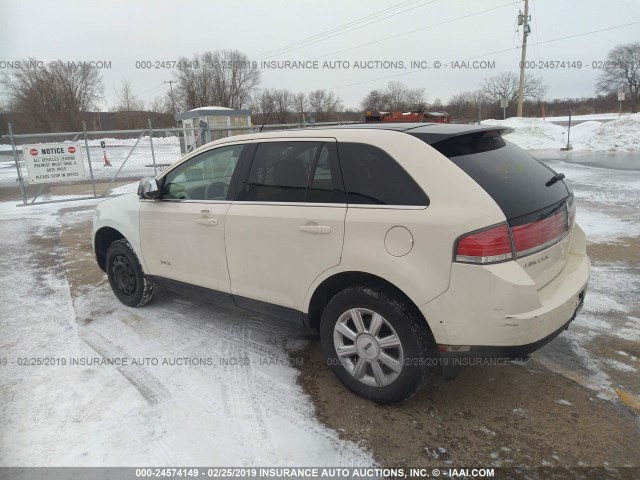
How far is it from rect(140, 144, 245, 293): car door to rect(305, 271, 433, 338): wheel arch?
0.83 metres

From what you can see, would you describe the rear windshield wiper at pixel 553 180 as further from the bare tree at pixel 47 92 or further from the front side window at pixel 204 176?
the bare tree at pixel 47 92

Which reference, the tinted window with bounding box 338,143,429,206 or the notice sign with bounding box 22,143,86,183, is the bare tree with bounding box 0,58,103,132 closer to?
the notice sign with bounding box 22,143,86,183

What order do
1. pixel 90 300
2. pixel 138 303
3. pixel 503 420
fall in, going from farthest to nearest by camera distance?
pixel 90 300 < pixel 138 303 < pixel 503 420

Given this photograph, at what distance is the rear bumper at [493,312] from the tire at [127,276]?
122 inches

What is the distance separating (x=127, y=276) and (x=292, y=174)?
247cm

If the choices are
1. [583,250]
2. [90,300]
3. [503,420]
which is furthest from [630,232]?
[90,300]

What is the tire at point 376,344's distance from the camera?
2672 millimetres

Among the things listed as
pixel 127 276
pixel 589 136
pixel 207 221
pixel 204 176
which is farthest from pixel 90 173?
pixel 589 136

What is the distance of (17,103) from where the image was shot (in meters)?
8.58

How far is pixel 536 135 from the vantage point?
2634cm

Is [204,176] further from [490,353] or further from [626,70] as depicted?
[626,70]

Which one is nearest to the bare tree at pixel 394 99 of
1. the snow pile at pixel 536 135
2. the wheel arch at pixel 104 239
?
the snow pile at pixel 536 135

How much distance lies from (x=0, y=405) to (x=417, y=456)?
9.37 feet

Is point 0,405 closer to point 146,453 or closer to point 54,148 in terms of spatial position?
point 146,453
